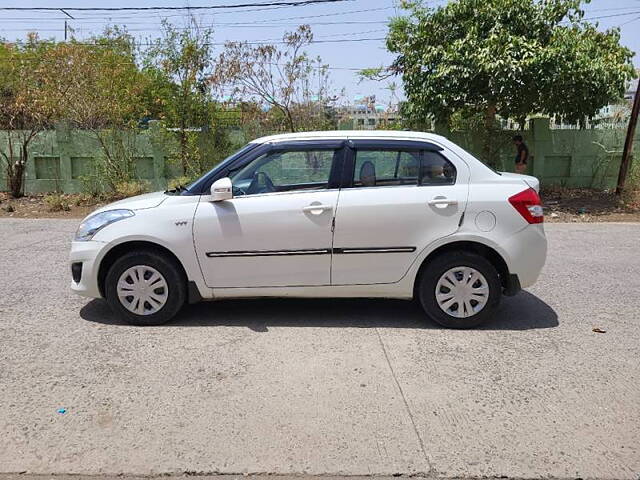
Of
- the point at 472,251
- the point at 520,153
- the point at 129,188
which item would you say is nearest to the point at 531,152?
the point at 520,153

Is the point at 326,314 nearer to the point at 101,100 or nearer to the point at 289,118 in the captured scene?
the point at 289,118

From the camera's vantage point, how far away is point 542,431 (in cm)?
354

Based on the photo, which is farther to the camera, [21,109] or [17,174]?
[17,174]

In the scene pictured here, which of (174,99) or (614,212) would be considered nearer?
(614,212)

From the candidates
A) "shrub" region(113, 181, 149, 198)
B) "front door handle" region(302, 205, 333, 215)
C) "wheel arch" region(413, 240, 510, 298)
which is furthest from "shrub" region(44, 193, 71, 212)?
"wheel arch" region(413, 240, 510, 298)


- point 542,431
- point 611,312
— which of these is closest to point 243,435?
point 542,431

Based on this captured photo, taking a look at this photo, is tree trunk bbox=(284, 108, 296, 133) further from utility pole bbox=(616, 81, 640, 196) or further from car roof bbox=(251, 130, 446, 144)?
car roof bbox=(251, 130, 446, 144)

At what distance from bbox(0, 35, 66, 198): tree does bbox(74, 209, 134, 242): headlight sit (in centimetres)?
971

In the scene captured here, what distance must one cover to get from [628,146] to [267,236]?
10857 mm

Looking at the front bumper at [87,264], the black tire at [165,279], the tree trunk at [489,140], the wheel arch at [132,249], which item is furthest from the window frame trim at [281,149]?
the tree trunk at [489,140]

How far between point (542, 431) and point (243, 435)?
70.7 inches

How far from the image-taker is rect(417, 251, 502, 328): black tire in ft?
17.0

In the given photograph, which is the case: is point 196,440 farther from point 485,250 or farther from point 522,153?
point 522,153

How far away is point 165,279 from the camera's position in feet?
17.2
